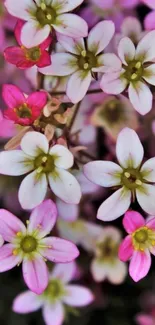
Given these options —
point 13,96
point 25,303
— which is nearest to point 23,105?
point 13,96

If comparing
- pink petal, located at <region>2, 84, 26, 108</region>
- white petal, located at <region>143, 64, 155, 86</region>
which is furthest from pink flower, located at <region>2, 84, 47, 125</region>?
white petal, located at <region>143, 64, 155, 86</region>

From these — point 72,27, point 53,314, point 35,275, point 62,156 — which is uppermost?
point 72,27

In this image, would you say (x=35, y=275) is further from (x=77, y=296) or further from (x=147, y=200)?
(x=77, y=296)

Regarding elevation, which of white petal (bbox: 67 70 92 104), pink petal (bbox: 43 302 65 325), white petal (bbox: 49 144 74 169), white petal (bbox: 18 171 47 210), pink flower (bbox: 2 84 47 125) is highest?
white petal (bbox: 67 70 92 104)

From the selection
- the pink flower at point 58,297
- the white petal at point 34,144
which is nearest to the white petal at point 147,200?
the white petal at point 34,144

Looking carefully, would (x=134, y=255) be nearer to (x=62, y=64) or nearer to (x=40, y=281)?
(x=40, y=281)

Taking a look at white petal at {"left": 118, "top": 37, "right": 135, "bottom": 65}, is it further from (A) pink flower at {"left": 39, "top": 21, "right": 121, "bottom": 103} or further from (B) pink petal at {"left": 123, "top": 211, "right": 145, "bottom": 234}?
(B) pink petal at {"left": 123, "top": 211, "right": 145, "bottom": 234}

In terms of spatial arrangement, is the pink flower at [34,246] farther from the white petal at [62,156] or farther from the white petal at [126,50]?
the white petal at [126,50]
